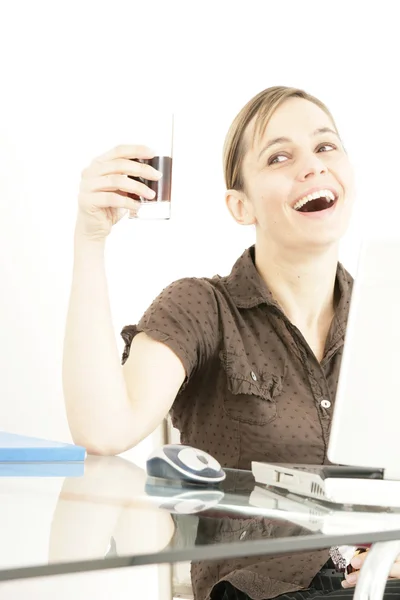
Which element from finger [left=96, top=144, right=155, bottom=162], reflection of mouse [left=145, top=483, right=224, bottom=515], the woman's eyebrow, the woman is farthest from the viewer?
the woman's eyebrow

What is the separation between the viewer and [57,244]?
246 centimetres

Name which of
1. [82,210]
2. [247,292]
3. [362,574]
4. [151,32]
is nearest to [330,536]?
[362,574]

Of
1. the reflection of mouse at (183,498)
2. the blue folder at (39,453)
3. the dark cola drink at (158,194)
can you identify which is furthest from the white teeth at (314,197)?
the reflection of mouse at (183,498)

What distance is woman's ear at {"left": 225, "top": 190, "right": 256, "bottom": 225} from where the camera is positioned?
188 centimetres

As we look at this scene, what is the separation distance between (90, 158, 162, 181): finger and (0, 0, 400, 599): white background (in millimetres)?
721

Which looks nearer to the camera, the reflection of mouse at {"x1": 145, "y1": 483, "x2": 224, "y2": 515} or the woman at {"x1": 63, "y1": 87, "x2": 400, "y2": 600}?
the reflection of mouse at {"x1": 145, "y1": 483, "x2": 224, "y2": 515}

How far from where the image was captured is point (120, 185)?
4.30 ft

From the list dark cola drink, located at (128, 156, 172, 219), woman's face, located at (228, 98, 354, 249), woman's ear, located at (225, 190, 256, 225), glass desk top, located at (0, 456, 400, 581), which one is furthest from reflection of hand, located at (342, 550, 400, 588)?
woman's ear, located at (225, 190, 256, 225)

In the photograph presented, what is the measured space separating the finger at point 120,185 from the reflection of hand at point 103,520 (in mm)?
448

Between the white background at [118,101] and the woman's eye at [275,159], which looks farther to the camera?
the white background at [118,101]

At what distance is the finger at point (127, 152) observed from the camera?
129cm

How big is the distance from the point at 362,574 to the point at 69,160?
73.0 inches

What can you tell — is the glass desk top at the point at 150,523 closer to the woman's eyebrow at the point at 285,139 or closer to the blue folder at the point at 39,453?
the blue folder at the point at 39,453

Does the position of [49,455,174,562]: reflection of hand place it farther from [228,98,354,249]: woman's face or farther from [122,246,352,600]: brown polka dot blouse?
[228,98,354,249]: woman's face
